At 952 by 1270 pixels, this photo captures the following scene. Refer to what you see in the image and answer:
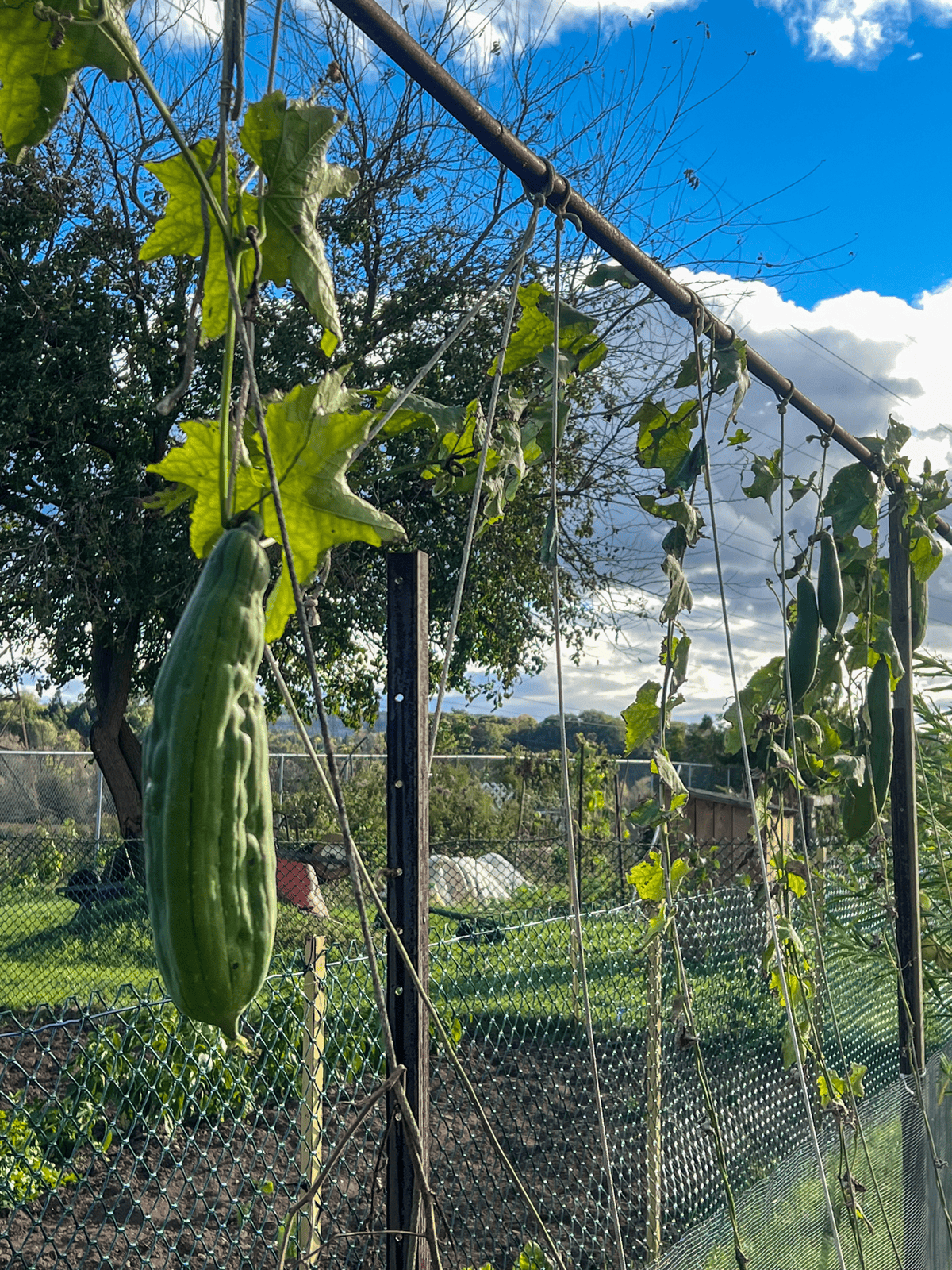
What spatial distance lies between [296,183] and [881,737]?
1.67m

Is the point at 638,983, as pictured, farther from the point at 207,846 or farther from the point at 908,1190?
the point at 207,846

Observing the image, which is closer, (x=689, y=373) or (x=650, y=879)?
(x=689, y=373)

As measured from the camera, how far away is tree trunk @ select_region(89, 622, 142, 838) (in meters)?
8.07

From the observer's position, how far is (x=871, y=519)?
1.99m

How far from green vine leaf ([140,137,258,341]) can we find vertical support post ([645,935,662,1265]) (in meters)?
1.89

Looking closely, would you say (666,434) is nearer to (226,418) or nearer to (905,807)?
(226,418)

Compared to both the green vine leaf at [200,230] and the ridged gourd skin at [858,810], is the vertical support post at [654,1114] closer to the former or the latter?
the ridged gourd skin at [858,810]

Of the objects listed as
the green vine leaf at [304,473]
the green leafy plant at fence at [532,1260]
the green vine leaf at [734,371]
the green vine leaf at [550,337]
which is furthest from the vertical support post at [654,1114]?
the green vine leaf at [304,473]

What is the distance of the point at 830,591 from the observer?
5.74 ft

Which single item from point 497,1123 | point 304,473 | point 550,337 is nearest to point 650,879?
point 550,337

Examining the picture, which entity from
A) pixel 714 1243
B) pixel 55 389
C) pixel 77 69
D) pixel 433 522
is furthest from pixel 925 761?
pixel 55 389

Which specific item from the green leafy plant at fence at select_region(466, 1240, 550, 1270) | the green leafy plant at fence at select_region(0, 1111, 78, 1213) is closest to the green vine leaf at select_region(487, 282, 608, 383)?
the green leafy plant at fence at select_region(466, 1240, 550, 1270)

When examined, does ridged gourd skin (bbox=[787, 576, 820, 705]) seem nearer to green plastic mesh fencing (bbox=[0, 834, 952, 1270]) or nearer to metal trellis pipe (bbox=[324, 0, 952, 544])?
metal trellis pipe (bbox=[324, 0, 952, 544])

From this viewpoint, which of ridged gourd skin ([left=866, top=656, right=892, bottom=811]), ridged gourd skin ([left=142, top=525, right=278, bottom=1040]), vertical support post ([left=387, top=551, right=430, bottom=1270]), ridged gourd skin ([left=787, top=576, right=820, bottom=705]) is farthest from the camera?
ridged gourd skin ([left=866, top=656, right=892, bottom=811])
